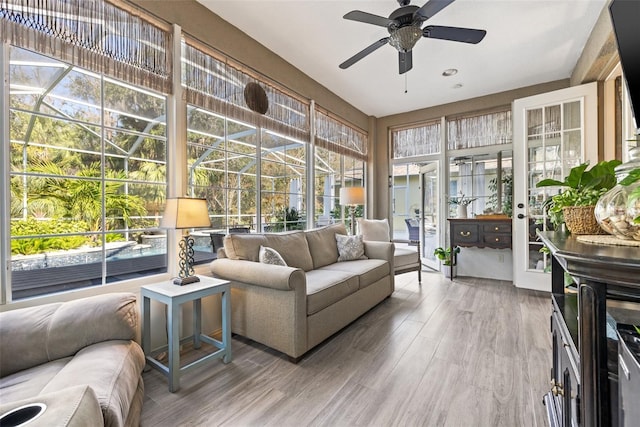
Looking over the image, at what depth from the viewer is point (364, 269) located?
2.97 meters

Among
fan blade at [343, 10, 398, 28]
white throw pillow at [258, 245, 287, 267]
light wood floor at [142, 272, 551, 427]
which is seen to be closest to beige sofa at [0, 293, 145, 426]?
light wood floor at [142, 272, 551, 427]

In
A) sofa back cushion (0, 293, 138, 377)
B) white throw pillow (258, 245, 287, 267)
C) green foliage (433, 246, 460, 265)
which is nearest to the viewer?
sofa back cushion (0, 293, 138, 377)

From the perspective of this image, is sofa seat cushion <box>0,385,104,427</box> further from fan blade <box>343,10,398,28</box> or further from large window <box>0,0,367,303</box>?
fan blade <box>343,10,398,28</box>

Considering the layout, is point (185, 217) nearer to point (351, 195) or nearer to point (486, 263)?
point (351, 195)

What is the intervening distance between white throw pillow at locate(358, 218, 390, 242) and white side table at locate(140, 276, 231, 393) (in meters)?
2.57

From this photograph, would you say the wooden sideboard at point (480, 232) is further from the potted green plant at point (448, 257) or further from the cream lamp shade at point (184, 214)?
the cream lamp shade at point (184, 214)

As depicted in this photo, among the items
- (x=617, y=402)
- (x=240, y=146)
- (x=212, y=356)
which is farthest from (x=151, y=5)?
(x=617, y=402)

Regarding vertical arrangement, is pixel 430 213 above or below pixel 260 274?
above

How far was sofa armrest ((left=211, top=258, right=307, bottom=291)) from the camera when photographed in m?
2.02

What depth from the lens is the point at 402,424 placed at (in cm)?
148

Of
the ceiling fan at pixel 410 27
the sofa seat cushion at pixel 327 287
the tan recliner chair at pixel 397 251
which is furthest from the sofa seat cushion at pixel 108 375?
the tan recliner chair at pixel 397 251

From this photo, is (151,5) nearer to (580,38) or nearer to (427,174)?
(580,38)

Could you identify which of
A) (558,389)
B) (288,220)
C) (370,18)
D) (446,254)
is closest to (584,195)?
(558,389)

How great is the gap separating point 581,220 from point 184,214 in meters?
2.16
